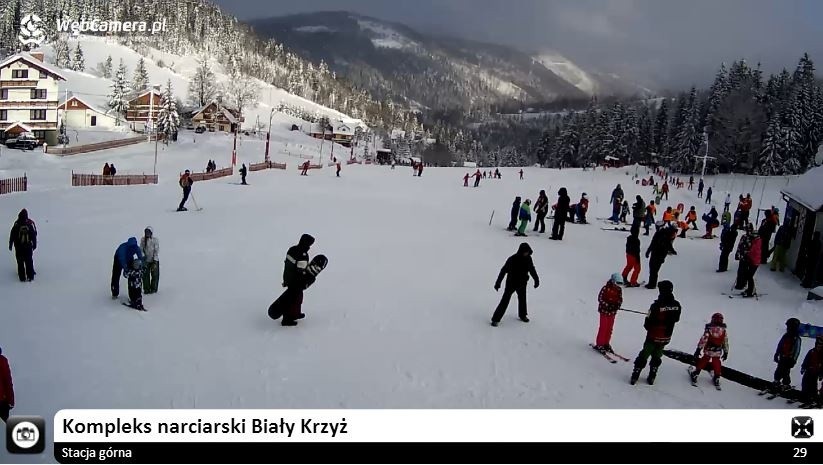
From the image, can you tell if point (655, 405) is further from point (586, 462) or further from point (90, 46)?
point (90, 46)

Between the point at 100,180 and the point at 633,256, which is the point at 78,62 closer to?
the point at 100,180

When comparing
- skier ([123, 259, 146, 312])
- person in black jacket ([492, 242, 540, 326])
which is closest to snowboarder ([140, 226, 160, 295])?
skier ([123, 259, 146, 312])

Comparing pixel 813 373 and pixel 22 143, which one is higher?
pixel 813 373

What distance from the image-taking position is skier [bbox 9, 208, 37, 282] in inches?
430

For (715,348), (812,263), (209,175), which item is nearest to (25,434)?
(715,348)

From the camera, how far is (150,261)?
10.7 meters

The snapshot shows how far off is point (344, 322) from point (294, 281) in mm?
1236

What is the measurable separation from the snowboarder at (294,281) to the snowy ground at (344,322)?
368mm

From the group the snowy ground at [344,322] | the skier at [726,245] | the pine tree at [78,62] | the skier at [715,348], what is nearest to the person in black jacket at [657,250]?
the snowy ground at [344,322]

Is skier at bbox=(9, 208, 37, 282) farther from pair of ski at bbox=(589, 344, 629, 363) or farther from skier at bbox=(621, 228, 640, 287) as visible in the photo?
skier at bbox=(621, 228, 640, 287)

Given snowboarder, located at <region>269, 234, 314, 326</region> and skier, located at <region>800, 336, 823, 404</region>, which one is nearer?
skier, located at <region>800, 336, 823, 404</region>

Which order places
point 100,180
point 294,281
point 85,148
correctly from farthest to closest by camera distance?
point 85,148
point 100,180
point 294,281

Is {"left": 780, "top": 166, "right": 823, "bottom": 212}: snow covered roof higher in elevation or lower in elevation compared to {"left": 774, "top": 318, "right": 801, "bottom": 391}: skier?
higher

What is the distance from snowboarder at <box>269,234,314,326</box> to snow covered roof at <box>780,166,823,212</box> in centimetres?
1384
